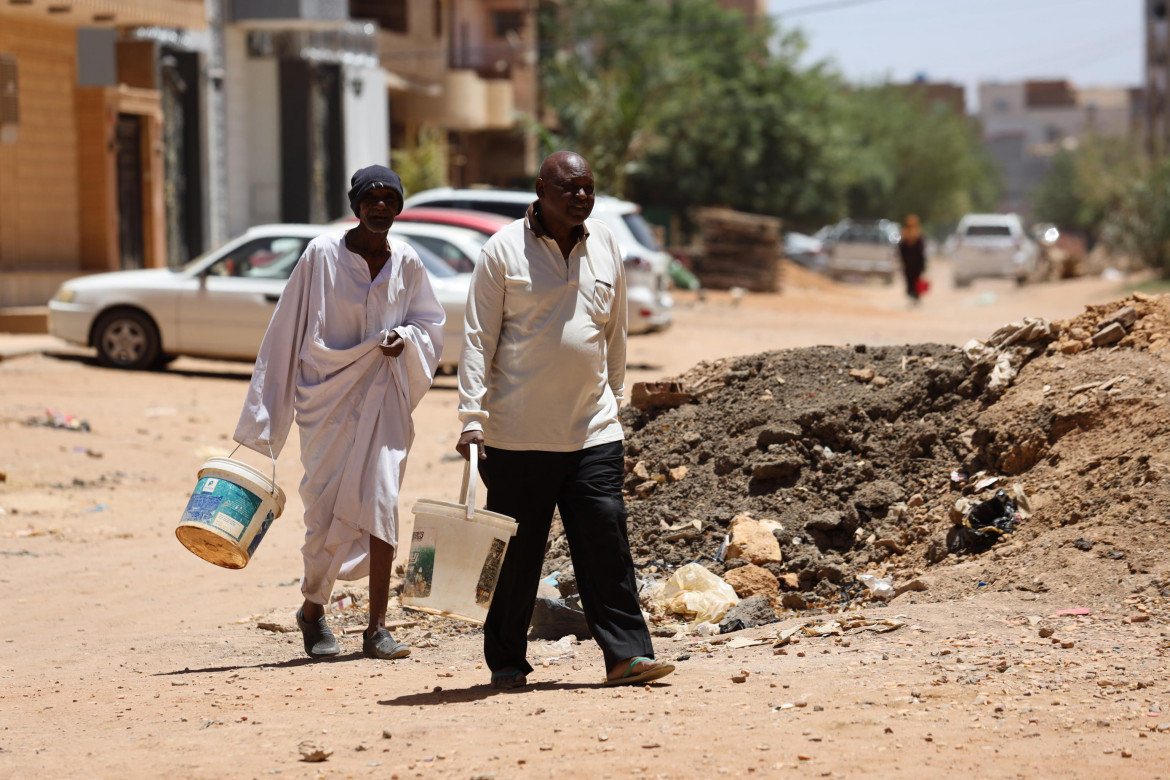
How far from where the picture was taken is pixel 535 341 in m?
4.45

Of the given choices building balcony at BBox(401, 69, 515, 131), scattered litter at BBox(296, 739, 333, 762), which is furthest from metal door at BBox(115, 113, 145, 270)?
scattered litter at BBox(296, 739, 333, 762)

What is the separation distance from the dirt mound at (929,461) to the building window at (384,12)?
1104 inches

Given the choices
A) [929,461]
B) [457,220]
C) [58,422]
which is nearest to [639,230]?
[457,220]

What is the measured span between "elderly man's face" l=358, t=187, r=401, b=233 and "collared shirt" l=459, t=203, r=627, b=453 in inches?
28.7

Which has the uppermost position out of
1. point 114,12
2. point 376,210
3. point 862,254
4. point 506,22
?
point 506,22

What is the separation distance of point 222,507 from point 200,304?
9183mm

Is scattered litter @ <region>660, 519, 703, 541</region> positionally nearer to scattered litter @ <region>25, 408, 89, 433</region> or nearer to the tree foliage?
scattered litter @ <region>25, 408, 89, 433</region>

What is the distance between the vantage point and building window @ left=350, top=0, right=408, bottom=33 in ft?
111

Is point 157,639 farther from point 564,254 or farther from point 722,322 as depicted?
point 722,322

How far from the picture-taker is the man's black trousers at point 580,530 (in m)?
4.52

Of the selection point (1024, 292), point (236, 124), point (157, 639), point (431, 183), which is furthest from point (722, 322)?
point (157, 639)

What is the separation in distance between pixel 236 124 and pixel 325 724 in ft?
76.2

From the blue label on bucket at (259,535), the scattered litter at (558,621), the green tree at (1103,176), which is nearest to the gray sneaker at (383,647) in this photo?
the blue label on bucket at (259,535)

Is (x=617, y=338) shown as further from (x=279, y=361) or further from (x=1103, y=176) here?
(x=1103, y=176)
